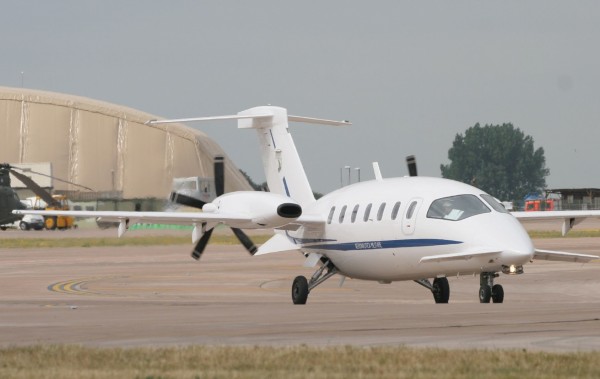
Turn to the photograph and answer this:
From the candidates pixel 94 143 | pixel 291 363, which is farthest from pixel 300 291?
pixel 94 143

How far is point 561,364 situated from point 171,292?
81.1ft

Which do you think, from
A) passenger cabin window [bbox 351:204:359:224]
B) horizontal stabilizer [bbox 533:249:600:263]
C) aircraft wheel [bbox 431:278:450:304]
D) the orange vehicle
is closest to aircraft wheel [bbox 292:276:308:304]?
passenger cabin window [bbox 351:204:359:224]

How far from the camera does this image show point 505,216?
96.9 ft

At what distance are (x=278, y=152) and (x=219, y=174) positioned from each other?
1872mm

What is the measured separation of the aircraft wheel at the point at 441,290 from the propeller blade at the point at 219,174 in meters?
7.07

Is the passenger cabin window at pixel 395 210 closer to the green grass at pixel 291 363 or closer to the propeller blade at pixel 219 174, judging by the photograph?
the propeller blade at pixel 219 174

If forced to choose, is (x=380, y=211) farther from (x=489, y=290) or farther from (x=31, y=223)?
(x=31, y=223)

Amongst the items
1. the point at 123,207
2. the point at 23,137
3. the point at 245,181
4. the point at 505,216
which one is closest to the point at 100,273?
the point at 505,216

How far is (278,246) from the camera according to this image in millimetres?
35781

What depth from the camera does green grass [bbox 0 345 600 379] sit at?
1468cm

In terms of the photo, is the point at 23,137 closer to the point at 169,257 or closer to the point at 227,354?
the point at 169,257

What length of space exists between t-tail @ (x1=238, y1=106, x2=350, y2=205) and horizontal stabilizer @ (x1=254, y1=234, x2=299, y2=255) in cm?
163

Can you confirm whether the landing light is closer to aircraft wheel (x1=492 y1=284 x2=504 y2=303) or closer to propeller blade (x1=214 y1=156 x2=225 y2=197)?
aircraft wheel (x1=492 y1=284 x2=504 y2=303)

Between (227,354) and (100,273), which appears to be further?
(100,273)
